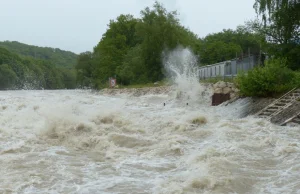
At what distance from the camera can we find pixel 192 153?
375 inches

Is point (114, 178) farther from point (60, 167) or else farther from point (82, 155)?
point (82, 155)

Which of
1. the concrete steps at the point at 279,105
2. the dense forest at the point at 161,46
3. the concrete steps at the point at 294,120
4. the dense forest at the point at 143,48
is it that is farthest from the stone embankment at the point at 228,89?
the dense forest at the point at 143,48

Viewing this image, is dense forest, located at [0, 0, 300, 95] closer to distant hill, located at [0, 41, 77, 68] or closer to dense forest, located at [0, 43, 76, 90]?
dense forest, located at [0, 43, 76, 90]

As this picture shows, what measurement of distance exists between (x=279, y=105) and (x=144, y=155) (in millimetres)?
9595

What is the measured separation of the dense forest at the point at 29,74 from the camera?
333 feet

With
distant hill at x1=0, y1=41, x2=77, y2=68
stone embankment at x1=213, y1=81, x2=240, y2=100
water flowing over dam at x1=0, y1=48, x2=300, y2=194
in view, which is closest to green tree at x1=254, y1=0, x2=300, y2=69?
stone embankment at x1=213, y1=81, x2=240, y2=100

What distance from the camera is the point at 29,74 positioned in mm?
118375

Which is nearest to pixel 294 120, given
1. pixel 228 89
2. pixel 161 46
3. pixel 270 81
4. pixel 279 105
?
pixel 279 105

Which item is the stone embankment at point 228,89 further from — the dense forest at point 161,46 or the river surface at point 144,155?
the river surface at point 144,155

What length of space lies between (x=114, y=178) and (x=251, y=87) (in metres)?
13.8

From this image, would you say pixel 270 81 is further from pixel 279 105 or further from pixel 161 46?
pixel 161 46

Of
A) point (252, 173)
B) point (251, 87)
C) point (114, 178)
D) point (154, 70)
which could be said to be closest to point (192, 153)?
point (252, 173)

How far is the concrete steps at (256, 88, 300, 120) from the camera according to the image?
16.0 m

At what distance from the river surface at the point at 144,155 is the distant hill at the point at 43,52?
16224 centimetres
